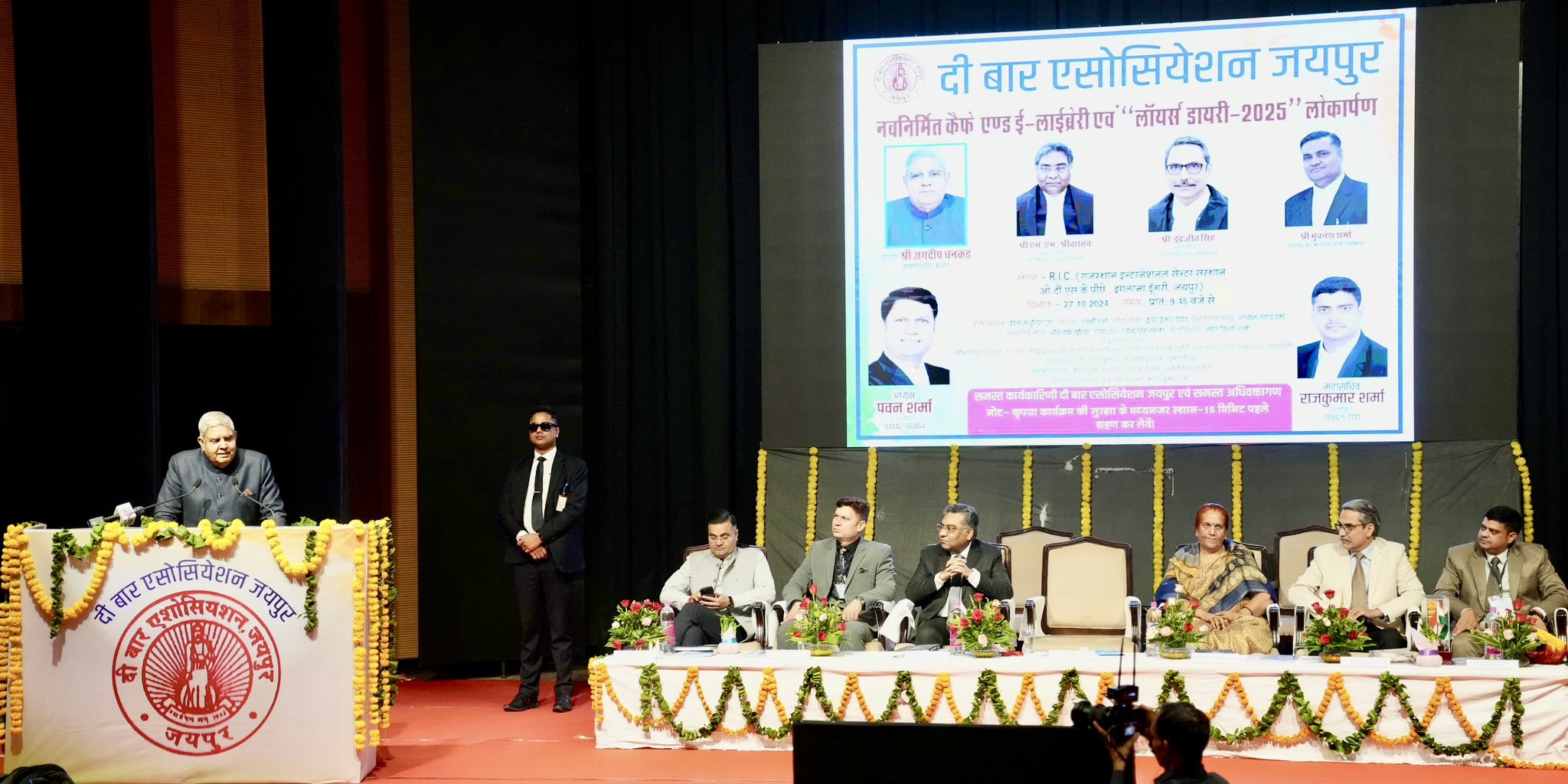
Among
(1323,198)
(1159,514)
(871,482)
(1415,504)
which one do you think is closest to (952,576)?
(871,482)

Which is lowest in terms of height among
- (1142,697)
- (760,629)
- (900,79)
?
(1142,697)

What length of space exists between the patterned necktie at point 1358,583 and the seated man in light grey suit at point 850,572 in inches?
78.1

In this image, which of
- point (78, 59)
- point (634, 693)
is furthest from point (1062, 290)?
point (78, 59)

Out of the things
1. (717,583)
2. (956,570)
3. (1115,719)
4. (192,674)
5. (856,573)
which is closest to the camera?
(1115,719)

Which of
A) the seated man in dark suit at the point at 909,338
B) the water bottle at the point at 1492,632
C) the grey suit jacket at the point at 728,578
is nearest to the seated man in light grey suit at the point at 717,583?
the grey suit jacket at the point at 728,578

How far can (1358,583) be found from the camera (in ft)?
19.6

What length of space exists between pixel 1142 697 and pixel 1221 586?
1.06 metres

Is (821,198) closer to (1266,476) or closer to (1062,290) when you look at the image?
(1062,290)

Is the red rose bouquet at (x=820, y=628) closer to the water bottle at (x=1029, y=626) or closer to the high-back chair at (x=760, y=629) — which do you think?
the high-back chair at (x=760, y=629)

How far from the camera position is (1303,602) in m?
5.96

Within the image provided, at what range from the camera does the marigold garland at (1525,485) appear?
649 centimetres

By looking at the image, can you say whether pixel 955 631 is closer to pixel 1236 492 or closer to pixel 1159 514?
pixel 1159 514

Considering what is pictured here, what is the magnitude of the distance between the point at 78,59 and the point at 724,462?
3.69 metres

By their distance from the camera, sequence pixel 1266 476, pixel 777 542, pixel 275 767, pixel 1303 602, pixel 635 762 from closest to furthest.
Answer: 1. pixel 275 767
2. pixel 635 762
3. pixel 1303 602
4. pixel 1266 476
5. pixel 777 542
